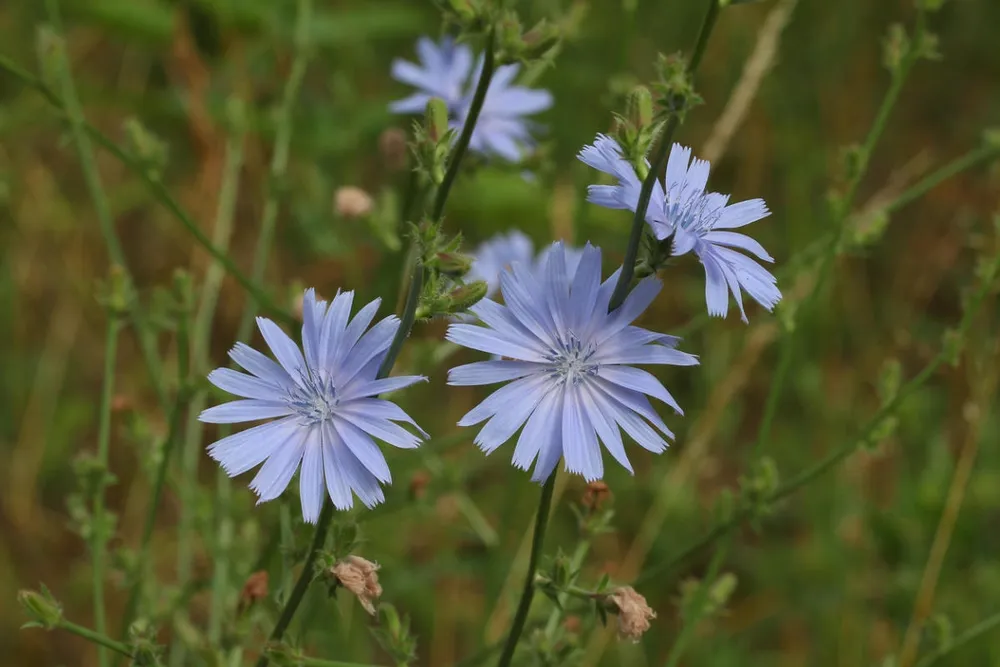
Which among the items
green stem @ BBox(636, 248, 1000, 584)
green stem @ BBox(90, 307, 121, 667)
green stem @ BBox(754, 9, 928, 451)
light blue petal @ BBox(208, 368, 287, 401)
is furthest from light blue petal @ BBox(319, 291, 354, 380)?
green stem @ BBox(754, 9, 928, 451)

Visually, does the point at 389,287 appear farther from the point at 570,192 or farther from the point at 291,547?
the point at 570,192

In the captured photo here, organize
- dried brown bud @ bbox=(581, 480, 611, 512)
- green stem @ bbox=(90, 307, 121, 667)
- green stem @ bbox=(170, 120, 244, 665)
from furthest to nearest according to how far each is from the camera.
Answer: green stem @ bbox=(170, 120, 244, 665) → green stem @ bbox=(90, 307, 121, 667) → dried brown bud @ bbox=(581, 480, 611, 512)

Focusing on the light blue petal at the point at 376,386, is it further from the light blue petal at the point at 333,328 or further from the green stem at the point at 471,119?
the green stem at the point at 471,119

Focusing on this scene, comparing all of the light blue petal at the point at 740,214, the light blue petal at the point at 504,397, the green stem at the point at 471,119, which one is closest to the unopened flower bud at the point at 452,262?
the green stem at the point at 471,119

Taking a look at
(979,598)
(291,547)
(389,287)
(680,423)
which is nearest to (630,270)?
(291,547)

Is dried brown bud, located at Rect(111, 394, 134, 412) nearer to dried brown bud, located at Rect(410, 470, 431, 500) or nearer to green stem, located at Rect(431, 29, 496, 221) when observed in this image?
dried brown bud, located at Rect(410, 470, 431, 500)
